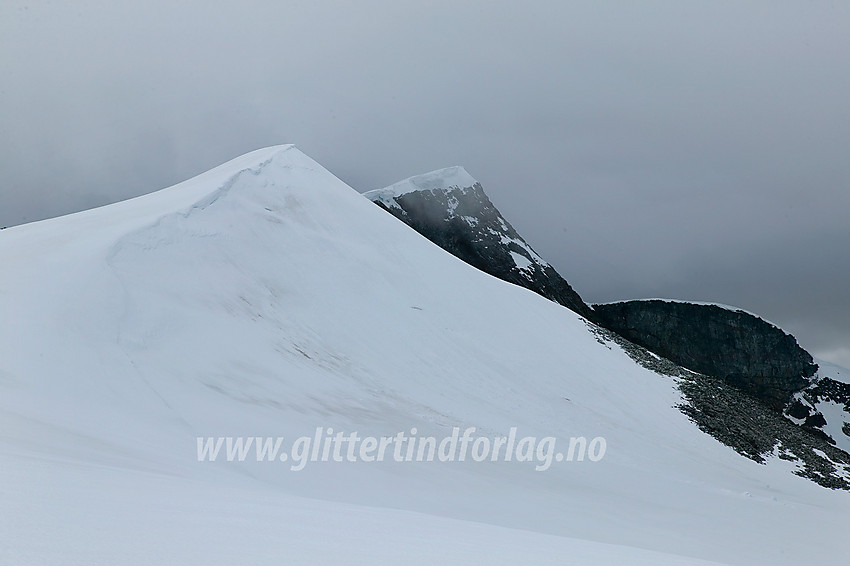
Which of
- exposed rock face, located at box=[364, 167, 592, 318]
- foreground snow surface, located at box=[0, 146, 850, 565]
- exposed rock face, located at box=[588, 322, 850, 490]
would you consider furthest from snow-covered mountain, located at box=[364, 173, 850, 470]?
foreground snow surface, located at box=[0, 146, 850, 565]

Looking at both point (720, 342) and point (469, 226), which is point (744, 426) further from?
point (720, 342)

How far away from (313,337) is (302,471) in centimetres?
1108

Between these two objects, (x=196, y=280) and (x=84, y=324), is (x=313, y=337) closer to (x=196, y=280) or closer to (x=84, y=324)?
(x=196, y=280)

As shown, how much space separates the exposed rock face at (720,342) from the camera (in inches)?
7079

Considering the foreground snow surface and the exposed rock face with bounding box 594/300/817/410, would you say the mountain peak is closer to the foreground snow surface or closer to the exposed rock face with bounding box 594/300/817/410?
the exposed rock face with bounding box 594/300/817/410

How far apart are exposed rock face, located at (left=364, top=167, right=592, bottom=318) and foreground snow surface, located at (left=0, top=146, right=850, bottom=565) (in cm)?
9257

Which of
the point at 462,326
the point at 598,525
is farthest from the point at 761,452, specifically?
the point at 598,525

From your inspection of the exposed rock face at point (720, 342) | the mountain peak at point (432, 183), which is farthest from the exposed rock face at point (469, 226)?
the exposed rock face at point (720, 342)

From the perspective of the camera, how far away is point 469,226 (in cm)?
14862

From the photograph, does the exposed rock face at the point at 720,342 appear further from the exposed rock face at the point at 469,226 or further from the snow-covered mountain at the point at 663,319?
the exposed rock face at the point at 469,226

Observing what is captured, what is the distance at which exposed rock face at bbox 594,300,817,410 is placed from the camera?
179800 millimetres

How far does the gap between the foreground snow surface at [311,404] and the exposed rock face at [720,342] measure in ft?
491

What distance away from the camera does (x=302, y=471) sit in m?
14.2

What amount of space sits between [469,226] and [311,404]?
132 metres
